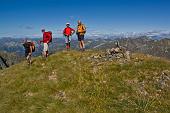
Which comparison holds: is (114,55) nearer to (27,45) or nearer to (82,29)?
(82,29)

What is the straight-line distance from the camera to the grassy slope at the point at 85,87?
22.3 metres

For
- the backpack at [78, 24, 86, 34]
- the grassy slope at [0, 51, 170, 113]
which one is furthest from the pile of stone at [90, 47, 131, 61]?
the backpack at [78, 24, 86, 34]

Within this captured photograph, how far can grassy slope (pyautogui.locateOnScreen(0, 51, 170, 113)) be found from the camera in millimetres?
22266

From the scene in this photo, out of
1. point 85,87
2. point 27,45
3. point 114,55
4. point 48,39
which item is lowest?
point 85,87

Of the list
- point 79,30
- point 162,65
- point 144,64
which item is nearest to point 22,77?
point 79,30

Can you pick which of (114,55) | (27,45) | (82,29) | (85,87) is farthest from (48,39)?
(85,87)

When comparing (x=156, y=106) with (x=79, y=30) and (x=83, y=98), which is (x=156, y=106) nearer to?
(x=83, y=98)

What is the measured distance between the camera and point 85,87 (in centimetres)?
2536

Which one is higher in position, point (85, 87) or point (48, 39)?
point (48, 39)

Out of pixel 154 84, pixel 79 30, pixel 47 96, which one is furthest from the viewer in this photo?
pixel 79 30

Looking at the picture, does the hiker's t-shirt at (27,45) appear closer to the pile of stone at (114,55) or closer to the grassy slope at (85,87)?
the grassy slope at (85,87)

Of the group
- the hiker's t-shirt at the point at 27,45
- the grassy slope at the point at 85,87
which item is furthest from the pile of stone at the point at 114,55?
the hiker's t-shirt at the point at 27,45

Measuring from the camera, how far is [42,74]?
1129 inches

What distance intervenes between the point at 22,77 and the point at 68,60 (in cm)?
586
